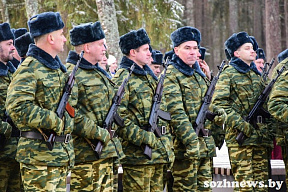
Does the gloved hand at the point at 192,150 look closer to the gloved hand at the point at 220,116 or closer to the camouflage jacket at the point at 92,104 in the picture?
the gloved hand at the point at 220,116

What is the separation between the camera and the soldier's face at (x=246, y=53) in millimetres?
7414

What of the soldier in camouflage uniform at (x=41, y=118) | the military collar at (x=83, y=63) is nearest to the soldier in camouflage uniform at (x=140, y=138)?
the military collar at (x=83, y=63)

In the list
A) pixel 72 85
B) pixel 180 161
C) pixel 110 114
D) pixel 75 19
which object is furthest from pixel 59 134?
pixel 75 19

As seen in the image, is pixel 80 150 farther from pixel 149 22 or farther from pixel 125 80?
pixel 149 22

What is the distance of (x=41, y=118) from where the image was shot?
15.3 feet

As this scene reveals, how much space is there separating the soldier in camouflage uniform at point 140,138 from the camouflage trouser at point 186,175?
37 cm

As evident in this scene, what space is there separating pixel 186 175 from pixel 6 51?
2345 millimetres

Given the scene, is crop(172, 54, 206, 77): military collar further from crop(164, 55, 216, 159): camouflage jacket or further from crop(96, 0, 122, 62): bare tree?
crop(96, 0, 122, 62): bare tree

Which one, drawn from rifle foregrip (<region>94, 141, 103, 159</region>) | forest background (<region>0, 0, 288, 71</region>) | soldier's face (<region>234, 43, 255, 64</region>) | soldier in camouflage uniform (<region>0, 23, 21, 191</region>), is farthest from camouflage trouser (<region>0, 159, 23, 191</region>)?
forest background (<region>0, 0, 288, 71</region>)

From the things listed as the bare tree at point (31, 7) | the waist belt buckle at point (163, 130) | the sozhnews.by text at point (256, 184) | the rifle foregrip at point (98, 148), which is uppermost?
the bare tree at point (31, 7)

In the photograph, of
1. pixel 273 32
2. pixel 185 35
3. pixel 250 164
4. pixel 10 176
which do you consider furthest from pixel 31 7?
pixel 10 176

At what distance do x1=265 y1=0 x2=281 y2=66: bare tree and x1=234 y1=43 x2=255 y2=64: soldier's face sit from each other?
10.8m

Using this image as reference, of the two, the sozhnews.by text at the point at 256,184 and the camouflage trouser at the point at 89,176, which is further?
the sozhnews.by text at the point at 256,184

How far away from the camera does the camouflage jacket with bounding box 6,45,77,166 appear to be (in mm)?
4684
